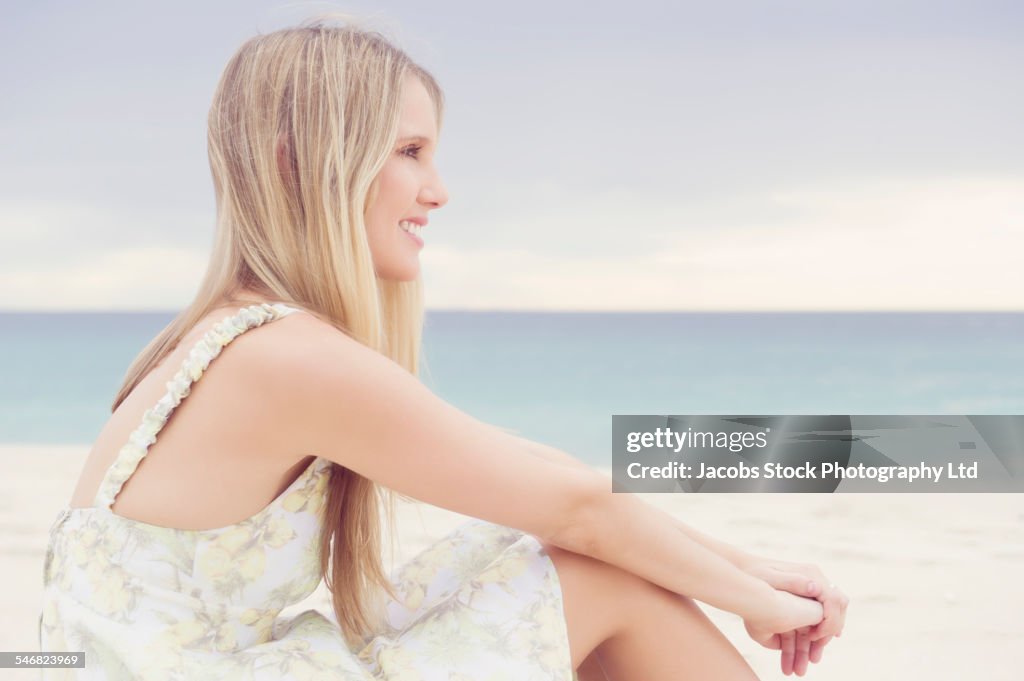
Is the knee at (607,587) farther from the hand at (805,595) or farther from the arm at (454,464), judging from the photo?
the hand at (805,595)

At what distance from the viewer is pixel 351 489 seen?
1647mm

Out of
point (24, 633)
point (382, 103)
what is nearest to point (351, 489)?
point (382, 103)

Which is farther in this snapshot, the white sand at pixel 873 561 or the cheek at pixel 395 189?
the white sand at pixel 873 561

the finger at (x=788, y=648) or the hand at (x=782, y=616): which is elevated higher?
the hand at (x=782, y=616)

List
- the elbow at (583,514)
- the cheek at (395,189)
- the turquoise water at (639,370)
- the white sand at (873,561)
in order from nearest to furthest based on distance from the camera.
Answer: the elbow at (583,514) → the cheek at (395,189) → the white sand at (873,561) → the turquoise water at (639,370)

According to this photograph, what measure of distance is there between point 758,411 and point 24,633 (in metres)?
14.3

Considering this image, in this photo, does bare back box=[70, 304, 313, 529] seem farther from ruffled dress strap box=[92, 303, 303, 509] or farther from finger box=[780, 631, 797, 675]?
finger box=[780, 631, 797, 675]

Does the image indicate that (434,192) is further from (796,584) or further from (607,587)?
(796,584)

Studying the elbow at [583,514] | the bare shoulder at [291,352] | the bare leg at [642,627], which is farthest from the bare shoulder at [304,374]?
the bare leg at [642,627]

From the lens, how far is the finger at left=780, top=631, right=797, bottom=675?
75.1 inches

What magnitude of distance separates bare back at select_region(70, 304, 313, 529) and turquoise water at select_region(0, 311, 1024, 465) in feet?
25.1

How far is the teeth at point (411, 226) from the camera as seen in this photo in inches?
72.8

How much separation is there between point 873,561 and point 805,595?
2.65 metres

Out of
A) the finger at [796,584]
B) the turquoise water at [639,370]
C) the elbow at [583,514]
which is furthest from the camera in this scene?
the turquoise water at [639,370]
